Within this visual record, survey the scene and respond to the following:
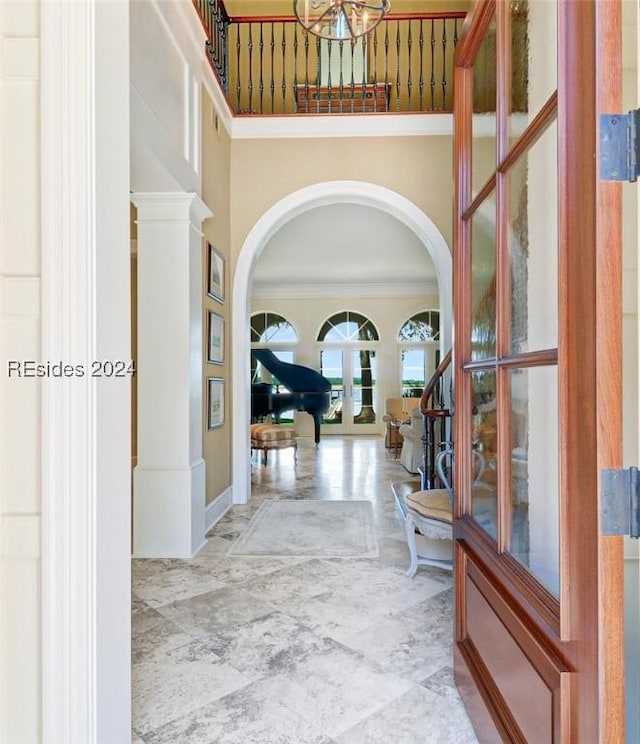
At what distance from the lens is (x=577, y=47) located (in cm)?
92

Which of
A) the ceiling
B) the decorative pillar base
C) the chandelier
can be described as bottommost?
the decorative pillar base

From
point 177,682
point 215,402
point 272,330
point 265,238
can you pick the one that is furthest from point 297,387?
point 177,682

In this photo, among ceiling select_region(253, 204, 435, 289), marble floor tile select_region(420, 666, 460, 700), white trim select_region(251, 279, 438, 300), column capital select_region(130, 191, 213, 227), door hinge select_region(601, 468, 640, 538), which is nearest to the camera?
door hinge select_region(601, 468, 640, 538)

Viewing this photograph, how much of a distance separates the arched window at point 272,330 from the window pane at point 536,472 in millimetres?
9657

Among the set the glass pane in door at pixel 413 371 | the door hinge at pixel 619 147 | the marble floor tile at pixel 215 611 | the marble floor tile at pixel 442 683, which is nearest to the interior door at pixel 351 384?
the glass pane in door at pixel 413 371

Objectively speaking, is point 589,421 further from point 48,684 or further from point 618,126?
point 48,684

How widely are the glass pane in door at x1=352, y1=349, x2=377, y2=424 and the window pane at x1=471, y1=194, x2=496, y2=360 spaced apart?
9.19 meters

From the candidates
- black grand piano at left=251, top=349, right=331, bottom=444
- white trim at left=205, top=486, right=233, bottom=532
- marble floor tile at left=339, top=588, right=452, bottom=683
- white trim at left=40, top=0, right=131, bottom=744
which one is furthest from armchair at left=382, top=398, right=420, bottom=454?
white trim at left=40, top=0, right=131, bottom=744

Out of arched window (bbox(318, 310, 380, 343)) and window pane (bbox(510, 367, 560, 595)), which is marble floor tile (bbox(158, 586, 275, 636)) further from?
arched window (bbox(318, 310, 380, 343))

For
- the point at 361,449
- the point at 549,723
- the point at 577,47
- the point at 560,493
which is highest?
the point at 577,47

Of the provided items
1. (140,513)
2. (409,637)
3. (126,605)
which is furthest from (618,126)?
(140,513)

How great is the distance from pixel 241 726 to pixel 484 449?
1.27 m

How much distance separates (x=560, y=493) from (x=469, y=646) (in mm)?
941

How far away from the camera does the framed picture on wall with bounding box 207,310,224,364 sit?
3.87 meters
